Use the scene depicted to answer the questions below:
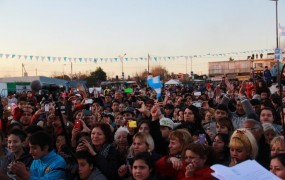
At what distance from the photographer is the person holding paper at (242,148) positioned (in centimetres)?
423

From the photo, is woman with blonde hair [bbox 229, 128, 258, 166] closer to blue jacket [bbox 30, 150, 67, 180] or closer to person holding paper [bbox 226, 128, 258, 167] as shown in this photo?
person holding paper [bbox 226, 128, 258, 167]

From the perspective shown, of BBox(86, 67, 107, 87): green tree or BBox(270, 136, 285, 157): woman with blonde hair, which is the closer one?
BBox(270, 136, 285, 157): woman with blonde hair

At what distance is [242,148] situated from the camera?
4.26 m

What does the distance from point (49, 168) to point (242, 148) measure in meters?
2.30

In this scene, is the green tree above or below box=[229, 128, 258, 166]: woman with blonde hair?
above

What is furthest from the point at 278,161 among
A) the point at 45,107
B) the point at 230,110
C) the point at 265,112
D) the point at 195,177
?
the point at 45,107

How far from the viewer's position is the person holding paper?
4234 mm

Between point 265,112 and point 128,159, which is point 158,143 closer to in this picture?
point 128,159

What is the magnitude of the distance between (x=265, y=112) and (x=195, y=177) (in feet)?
10.7

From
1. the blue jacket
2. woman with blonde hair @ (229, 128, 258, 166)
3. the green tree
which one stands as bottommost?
the blue jacket

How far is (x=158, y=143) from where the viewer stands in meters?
5.48

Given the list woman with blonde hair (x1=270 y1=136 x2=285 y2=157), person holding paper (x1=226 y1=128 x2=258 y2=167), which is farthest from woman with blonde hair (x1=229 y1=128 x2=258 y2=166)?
woman with blonde hair (x1=270 y1=136 x2=285 y2=157)

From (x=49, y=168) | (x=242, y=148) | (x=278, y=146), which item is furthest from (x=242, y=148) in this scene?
(x=49, y=168)

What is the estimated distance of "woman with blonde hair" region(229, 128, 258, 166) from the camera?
4234mm
